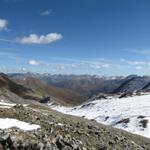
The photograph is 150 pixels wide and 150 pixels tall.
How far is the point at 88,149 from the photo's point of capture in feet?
77.6

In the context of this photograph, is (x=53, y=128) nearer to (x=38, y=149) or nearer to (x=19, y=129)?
(x=19, y=129)

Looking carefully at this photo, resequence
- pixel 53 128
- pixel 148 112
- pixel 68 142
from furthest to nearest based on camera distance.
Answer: pixel 148 112 → pixel 53 128 → pixel 68 142

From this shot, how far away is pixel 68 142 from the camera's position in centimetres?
2322

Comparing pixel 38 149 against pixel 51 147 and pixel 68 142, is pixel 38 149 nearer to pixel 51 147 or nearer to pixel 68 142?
pixel 51 147

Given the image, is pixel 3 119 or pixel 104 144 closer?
pixel 104 144

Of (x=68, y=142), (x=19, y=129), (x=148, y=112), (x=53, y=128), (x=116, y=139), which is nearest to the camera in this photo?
(x=68, y=142)

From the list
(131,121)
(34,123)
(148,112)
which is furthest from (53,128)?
(148,112)

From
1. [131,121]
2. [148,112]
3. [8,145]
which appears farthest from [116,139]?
[148,112]

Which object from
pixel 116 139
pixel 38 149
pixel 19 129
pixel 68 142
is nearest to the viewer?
pixel 38 149

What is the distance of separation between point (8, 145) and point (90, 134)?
8.39 metres

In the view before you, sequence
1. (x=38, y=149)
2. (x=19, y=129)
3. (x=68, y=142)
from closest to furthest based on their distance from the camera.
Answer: (x=38, y=149)
(x=68, y=142)
(x=19, y=129)

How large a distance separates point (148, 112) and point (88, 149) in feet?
239

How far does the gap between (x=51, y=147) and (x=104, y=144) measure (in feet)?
18.9

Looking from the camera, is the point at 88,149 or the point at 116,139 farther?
the point at 116,139
